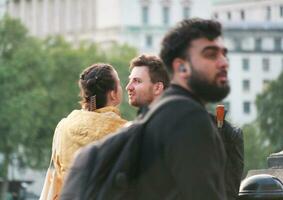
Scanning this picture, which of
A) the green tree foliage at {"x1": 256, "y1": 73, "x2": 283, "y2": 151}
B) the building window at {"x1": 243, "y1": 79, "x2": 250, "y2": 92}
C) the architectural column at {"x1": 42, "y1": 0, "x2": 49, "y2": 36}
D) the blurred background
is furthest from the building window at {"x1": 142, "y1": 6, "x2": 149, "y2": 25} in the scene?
the green tree foliage at {"x1": 256, "y1": 73, "x2": 283, "y2": 151}

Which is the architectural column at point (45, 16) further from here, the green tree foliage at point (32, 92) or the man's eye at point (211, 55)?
the man's eye at point (211, 55)

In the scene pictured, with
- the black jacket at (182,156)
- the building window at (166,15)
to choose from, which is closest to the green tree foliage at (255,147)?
the building window at (166,15)

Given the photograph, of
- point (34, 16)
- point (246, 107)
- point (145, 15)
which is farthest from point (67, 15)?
point (246, 107)

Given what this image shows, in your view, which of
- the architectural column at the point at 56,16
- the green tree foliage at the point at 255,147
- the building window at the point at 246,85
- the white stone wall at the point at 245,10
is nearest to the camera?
the green tree foliage at the point at 255,147

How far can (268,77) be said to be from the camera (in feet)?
439

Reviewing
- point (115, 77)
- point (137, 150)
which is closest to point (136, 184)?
point (137, 150)

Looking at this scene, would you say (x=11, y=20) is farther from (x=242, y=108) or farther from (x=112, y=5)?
(x=112, y=5)

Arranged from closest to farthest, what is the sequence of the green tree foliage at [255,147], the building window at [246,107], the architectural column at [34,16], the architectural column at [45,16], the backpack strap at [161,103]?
the backpack strap at [161,103] < the green tree foliage at [255,147] < the building window at [246,107] < the architectural column at [34,16] < the architectural column at [45,16]

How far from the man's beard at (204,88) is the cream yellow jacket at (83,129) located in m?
1.92

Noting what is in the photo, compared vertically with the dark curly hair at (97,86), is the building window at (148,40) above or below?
below

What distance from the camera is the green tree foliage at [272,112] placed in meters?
97.8

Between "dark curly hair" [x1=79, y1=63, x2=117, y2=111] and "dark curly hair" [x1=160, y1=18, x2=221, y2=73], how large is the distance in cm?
203

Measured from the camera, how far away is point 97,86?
894cm

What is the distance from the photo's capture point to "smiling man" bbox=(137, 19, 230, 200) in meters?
6.66
